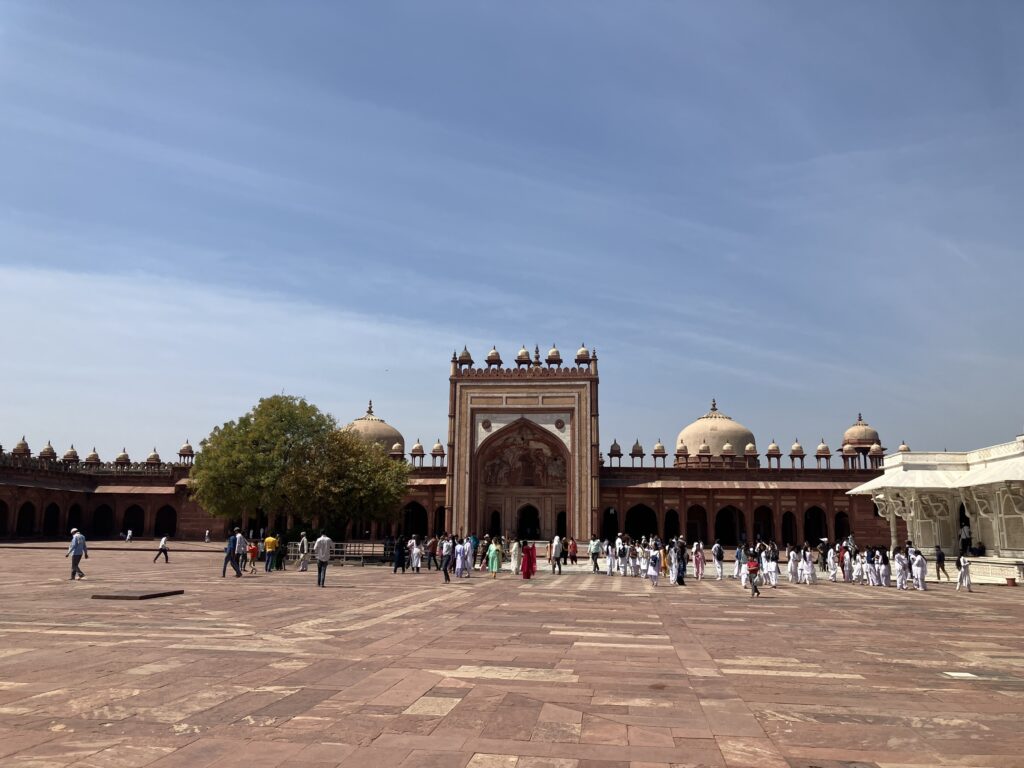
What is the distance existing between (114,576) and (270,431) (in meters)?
13.3

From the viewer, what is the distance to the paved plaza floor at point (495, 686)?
506 centimetres

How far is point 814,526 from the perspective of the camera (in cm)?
5116

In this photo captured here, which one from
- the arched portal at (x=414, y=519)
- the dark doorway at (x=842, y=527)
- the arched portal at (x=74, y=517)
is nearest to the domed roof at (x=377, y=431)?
the arched portal at (x=414, y=519)

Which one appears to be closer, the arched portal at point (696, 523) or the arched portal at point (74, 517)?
the arched portal at point (696, 523)

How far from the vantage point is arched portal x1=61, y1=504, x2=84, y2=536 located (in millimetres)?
50906

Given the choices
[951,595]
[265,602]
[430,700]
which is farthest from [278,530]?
[430,700]

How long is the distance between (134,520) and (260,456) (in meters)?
26.2

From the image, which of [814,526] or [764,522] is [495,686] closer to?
[764,522]

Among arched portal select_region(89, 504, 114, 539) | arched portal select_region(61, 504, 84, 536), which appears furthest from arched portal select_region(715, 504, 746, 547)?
arched portal select_region(61, 504, 84, 536)

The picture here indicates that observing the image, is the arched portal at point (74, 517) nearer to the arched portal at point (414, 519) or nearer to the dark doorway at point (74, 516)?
the dark doorway at point (74, 516)

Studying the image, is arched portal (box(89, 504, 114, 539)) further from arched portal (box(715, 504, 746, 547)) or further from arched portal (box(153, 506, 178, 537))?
arched portal (box(715, 504, 746, 547))

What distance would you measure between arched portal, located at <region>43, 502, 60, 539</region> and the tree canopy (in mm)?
22544

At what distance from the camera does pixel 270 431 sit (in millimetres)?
33250

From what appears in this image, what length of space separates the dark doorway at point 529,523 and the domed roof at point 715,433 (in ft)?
48.3
